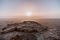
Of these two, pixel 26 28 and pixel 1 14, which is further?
pixel 1 14

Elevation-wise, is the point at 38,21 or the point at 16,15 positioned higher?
the point at 16,15

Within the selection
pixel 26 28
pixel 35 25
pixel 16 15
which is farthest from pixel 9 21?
pixel 35 25

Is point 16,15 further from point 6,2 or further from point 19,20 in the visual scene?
point 6,2

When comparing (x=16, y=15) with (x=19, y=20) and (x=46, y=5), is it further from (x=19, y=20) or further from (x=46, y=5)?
(x=46, y=5)

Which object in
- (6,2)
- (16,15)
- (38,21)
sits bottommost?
(38,21)

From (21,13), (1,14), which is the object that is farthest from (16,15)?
(1,14)

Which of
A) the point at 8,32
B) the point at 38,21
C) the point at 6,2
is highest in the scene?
the point at 6,2
